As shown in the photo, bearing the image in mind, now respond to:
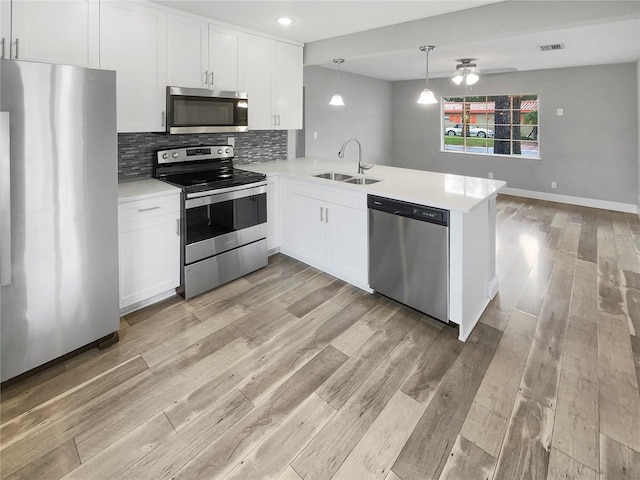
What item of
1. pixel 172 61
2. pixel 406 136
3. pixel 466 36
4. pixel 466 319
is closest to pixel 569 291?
pixel 466 319

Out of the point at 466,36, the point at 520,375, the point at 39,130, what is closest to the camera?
the point at 39,130

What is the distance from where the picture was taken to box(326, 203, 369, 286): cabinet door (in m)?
3.05

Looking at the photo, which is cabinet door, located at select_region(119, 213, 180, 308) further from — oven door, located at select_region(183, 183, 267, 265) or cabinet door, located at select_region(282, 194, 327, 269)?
cabinet door, located at select_region(282, 194, 327, 269)

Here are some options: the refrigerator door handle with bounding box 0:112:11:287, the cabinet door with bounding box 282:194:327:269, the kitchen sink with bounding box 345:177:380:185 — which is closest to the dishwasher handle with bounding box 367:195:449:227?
the kitchen sink with bounding box 345:177:380:185

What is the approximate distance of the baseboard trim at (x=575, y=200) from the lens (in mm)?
6199

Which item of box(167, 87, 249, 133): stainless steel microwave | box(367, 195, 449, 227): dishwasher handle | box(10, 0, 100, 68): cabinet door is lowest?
box(367, 195, 449, 227): dishwasher handle

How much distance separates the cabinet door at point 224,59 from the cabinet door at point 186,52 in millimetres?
76

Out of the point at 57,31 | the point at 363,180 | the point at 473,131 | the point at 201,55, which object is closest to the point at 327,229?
the point at 363,180

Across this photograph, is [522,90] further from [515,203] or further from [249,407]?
[249,407]

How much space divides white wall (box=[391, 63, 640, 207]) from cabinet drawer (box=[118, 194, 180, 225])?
6.76 metres

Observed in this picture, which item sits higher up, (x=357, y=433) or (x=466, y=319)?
(x=466, y=319)

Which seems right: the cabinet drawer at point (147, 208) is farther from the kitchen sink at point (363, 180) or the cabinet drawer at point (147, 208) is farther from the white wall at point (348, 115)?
the white wall at point (348, 115)

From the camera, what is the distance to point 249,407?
1.89m

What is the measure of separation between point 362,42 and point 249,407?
3.47m
